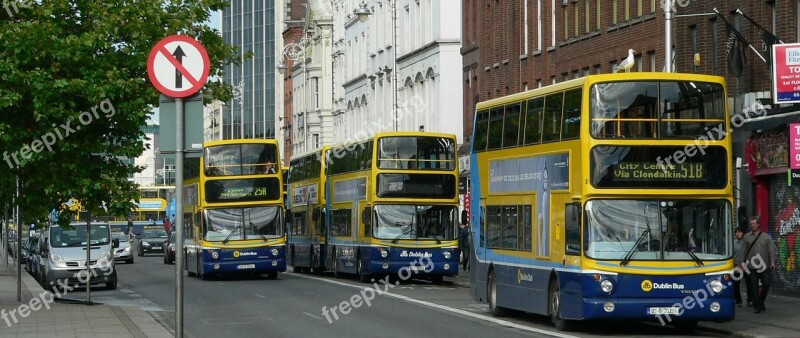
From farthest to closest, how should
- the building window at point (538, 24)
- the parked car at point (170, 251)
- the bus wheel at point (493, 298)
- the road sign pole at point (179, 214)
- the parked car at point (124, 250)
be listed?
the parked car at point (170, 251) → the parked car at point (124, 250) → the building window at point (538, 24) → the bus wheel at point (493, 298) → the road sign pole at point (179, 214)

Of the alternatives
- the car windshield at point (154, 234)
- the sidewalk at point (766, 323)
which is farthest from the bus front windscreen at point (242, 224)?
the car windshield at point (154, 234)

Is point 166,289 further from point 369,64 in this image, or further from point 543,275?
point 369,64

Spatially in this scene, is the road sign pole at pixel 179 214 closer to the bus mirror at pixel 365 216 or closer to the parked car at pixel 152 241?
the bus mirror at pixel 365 216

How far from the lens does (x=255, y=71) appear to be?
155500 millimetres

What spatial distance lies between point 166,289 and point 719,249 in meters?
21.5

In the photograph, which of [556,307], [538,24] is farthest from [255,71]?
[556,307]

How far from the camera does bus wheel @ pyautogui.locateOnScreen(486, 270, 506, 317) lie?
26047mm

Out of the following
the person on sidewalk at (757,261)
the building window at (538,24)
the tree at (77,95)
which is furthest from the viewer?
the building window at (538,24)

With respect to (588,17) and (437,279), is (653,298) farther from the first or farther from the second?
(588,17)

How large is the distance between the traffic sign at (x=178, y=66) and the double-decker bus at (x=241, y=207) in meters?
29.8

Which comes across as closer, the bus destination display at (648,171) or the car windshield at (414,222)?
the bus destination display at (648,171)

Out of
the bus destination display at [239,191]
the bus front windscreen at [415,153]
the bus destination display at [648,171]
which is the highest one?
the bus front windscreen at [415,153]

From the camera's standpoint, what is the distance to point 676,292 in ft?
70.2

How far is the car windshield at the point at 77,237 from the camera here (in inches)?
1645
